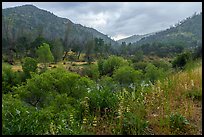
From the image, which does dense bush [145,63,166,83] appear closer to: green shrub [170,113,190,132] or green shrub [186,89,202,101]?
green shrub [186,89,202,101]

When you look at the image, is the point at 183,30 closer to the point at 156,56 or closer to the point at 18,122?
the point at 156,56

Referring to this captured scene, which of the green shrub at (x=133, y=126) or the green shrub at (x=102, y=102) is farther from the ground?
the green shrub at (x=102, y=102)

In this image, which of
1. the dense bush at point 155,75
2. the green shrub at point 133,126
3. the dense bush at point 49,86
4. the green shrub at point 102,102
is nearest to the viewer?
the green shrub at point 133,126

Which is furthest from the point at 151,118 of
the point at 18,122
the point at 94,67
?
the point at 94,67

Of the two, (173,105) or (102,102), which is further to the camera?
(173,105)

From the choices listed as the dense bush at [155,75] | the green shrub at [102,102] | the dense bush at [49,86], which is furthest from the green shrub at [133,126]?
the dense bush at [49,86]

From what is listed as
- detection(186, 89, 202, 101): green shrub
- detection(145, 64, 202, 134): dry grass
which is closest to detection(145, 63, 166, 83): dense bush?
detection(145, 64, 202, 134): dry grass

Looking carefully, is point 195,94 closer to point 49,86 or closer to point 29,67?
point 49,86

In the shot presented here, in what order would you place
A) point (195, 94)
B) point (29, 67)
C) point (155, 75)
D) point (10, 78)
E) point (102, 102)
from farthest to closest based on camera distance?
point (29, 67), point (10, 78), point (155, 75), point (195, 94), point (102, 102)

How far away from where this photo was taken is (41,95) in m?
25.1

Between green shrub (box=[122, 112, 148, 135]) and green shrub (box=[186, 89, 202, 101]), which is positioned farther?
green shrub (box=[186, 89, 202, 101])

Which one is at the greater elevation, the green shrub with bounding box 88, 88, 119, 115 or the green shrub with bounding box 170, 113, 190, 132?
the green shrub with bounding box 88, 88, 119, 115

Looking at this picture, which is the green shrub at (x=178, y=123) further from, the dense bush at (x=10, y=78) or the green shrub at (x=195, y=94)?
the dense bush at (x=10, y=78)

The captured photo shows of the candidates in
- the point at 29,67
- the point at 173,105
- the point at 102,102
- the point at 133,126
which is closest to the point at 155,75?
the point at 173,105
